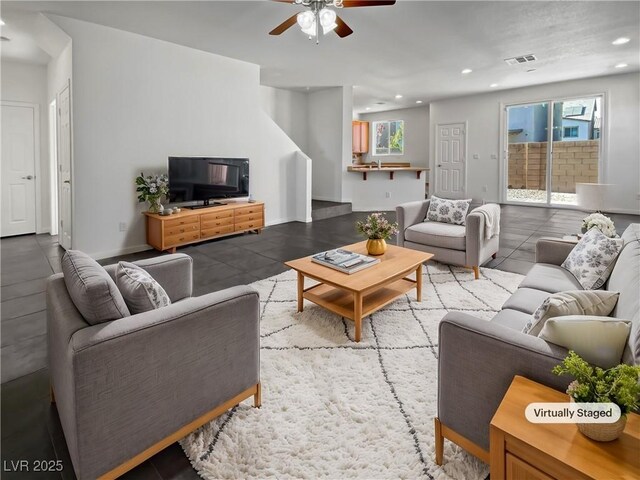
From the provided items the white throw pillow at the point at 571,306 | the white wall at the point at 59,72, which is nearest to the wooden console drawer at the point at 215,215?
the white wall at the point at 59,72

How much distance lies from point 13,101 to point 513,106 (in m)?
9.89

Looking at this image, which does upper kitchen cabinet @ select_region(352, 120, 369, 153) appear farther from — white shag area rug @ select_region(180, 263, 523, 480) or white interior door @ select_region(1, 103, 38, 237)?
white shag area rug @ select_region(180, 263, 523, 480)

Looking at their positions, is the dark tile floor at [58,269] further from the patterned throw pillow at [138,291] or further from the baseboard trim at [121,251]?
the patterned throw pillow at [138,291]

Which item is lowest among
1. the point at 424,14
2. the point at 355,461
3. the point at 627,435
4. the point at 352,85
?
the point at 355,461

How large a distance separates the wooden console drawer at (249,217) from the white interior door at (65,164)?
2.20 meters

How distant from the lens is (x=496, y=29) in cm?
454

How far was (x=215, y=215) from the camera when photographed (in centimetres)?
541

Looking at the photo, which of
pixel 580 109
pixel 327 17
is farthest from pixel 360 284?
pixel 580 109

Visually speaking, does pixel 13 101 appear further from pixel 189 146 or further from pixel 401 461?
pixel 401 461

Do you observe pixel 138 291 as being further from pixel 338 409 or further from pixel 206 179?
pixel 206 179

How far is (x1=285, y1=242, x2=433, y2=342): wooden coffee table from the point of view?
7.95ft

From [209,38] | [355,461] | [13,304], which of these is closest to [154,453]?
[355,461]

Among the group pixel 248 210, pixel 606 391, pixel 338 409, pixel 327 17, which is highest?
pixel 327 17

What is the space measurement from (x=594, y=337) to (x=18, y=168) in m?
7.54
